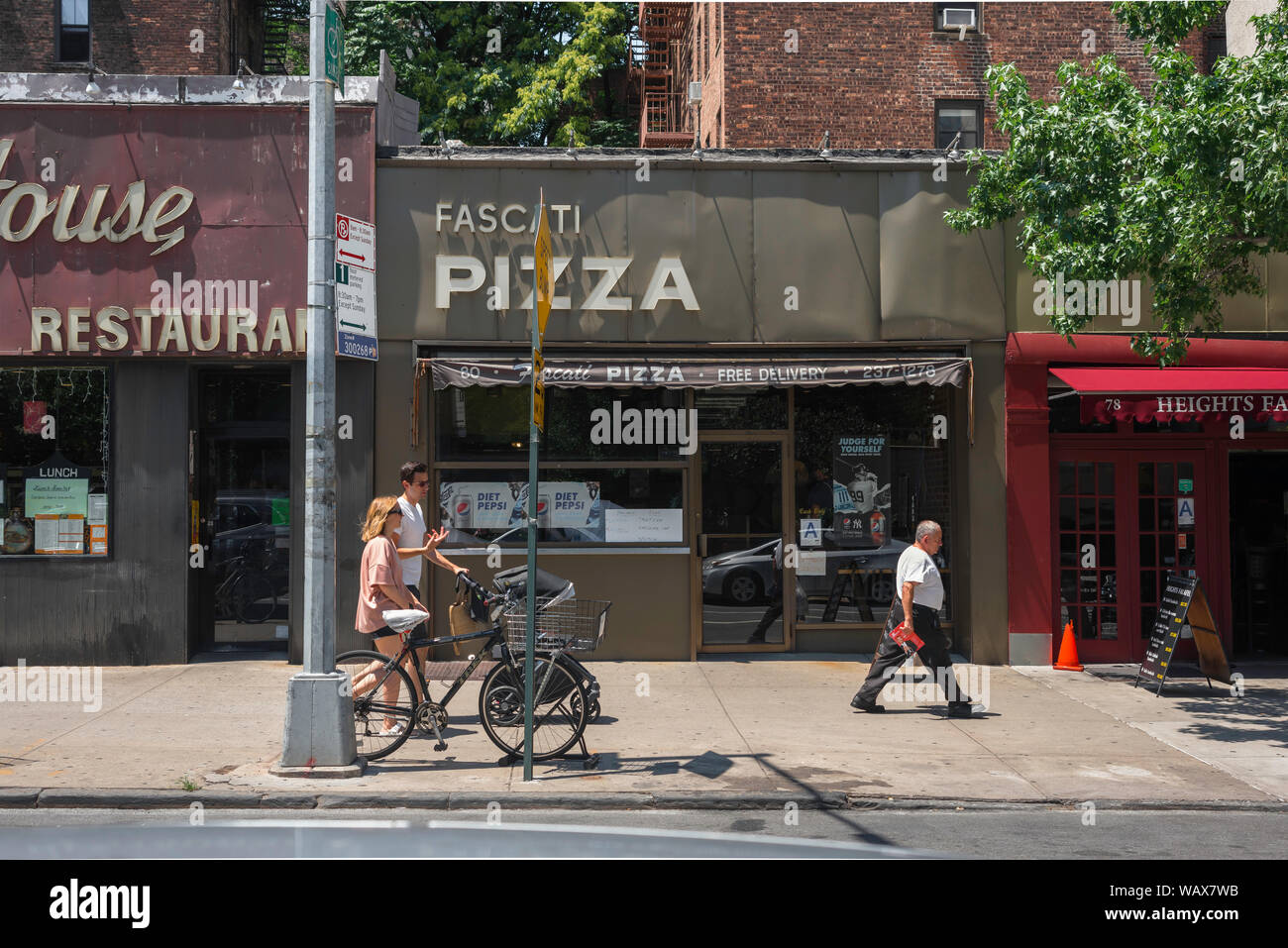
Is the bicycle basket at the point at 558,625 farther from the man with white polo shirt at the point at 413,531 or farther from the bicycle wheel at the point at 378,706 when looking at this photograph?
the man with white polo shirt at the point at 413,531

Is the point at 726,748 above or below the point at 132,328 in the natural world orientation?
below

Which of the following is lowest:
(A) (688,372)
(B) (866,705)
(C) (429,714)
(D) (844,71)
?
(B) (866,705)

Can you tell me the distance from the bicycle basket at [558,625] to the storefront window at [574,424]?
4.17 m

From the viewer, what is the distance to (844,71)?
2188cm

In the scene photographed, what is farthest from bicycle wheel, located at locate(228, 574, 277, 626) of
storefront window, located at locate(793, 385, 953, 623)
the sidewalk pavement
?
storefront window, located at locate(793, 385, 953, 623)

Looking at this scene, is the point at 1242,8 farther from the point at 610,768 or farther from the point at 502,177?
the point at 610,768

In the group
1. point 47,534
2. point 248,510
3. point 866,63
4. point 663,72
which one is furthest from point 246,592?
point 663,72

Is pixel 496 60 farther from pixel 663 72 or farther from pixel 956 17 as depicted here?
pixel 956 17

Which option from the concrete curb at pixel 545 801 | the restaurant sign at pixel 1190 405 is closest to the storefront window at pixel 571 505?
the restaurant sign at pixel 1190 405

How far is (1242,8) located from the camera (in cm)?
1449

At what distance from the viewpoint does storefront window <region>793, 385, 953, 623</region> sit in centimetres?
1256

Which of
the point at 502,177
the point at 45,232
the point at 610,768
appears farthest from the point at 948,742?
the point at 45,232

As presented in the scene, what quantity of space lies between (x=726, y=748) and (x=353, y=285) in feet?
14.5
